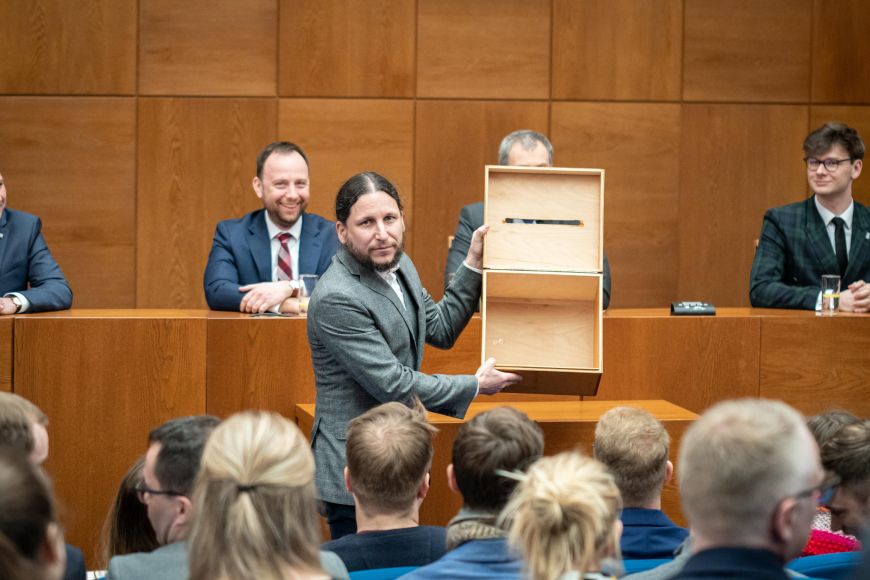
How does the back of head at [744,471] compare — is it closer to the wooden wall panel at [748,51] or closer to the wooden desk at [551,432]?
the wooden desk at [551,432]

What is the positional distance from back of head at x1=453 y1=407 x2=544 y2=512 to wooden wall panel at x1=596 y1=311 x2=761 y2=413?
76.0 inches

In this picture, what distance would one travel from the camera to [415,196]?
6.92 metres

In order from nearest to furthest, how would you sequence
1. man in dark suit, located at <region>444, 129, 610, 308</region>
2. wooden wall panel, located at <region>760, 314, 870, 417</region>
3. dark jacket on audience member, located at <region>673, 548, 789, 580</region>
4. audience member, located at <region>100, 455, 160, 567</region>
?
dark jacket on audience member, located at <region>673, 548, 789, 580</region>, audience member, located at <region>100, 455, 160, 567</region>, wooden wall panel, located at <region>760, 314, 870, 417</region>, man in dark suit, located at <region>444, 129, 610, 308</region>

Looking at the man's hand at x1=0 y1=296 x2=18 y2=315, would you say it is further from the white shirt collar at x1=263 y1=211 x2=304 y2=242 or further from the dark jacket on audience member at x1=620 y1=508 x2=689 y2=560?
the dark jacket on audience member at x1=620 y1=508 x2=689 y2=560

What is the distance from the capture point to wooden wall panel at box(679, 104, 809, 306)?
7043 millimetres

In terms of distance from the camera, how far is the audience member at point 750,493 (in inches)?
67.9

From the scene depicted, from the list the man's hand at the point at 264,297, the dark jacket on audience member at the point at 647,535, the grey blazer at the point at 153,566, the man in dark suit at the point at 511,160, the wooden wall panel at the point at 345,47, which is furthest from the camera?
the wooden wall panel at the point at 345,47

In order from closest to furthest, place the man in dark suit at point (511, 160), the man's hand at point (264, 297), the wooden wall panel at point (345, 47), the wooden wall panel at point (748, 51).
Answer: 1. the man's hand at point (264, 297)
2. the man in dark suit at point (511, 160)
3. the wooden wall panel at point (345, 47)
4. the wooden wall panel at point (748, 51)

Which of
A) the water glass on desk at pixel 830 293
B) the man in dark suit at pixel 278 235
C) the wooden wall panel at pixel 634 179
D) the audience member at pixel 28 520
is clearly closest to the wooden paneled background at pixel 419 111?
the wooden wall panel at pixel 634 179

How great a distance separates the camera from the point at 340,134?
22.4 ft

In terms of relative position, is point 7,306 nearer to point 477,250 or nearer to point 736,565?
point 477,250

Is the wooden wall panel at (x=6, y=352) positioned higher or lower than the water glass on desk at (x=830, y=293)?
lower

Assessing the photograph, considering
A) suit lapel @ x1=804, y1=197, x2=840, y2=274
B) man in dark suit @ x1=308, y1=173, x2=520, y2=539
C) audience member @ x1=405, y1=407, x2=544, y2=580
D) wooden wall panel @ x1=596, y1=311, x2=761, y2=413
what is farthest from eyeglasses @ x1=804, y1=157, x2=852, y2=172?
audience member @ x1=405, y1=407, x2=544, y2=580

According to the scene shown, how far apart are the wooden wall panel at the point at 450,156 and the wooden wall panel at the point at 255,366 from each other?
2761 millimetres
